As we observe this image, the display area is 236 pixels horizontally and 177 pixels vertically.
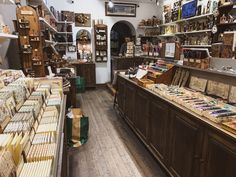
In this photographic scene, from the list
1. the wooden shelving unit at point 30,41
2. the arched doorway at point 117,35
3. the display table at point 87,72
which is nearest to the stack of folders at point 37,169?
the wooden shelving unit at point 30,41

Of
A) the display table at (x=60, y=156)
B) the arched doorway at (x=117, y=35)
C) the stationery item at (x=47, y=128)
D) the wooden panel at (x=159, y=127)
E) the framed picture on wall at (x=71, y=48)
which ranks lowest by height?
the wooden panel at (x=159, y=127)

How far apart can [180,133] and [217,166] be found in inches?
20.3

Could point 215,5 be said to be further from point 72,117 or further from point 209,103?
point 72,117

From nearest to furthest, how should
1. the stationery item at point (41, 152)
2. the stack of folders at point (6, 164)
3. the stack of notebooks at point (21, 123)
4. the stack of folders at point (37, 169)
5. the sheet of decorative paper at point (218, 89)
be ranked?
the stack of folders at point (6, 164) < the stack of folders at point (37, 169) < the stationery item at point (41, 152) < the stack of notebooks at point (21, 123) < the sheet of decorative paper at point (218, 89)

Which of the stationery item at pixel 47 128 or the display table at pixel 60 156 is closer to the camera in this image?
the display table at pixel 60 156

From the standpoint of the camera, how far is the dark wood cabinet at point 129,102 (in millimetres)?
3471

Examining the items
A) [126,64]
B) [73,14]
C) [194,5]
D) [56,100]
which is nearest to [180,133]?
[56,100]

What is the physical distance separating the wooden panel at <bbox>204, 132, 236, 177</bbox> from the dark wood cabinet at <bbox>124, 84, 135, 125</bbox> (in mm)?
1917

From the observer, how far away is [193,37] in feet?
19.2

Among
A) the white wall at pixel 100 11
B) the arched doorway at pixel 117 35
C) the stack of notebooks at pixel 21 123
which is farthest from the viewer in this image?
the arched doorway at pixel 117 35

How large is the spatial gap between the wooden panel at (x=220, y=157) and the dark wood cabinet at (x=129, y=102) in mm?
1917

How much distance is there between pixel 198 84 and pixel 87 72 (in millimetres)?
4913

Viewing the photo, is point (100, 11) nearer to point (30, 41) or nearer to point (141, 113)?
point (30, 41)

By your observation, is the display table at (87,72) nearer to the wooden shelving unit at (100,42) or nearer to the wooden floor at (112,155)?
the wooden shelving unit at (100,42)
